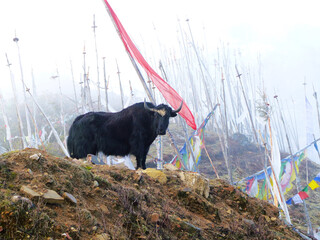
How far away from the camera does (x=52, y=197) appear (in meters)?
2.48

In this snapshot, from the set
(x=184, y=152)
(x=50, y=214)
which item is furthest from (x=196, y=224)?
(x=184, y=152)

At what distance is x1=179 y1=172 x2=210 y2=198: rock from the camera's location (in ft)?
13.4

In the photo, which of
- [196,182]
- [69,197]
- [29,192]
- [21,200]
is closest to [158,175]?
[196,182]

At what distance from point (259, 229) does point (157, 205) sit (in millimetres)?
1226

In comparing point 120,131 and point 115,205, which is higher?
point 115,205

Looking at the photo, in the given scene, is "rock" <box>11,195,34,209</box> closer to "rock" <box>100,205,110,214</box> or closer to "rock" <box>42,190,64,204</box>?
"rock" <box>42,190,64,204</box>

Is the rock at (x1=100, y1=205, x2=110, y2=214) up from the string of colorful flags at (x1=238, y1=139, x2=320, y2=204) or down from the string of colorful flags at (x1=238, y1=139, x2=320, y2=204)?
up

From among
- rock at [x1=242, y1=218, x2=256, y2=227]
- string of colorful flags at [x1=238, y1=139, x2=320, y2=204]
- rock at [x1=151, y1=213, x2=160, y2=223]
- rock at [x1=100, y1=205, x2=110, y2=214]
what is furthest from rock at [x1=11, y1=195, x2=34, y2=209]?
string of colorful flags at [x1=238, y1=139, x2=320, y2=204]

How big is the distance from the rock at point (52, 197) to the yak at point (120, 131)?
392 cm

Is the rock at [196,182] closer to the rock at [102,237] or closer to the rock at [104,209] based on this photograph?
the rock at [104,209]

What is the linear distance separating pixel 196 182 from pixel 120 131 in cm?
293

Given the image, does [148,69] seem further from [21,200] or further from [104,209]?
[21,200]

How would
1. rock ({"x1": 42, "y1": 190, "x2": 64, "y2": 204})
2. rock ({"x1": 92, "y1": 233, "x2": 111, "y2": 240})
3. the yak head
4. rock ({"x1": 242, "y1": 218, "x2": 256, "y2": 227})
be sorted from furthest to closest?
the yak head
rock ({"x1": 242, "y1": 218, "x2": 256, "y2": 227})
rock ({"x1": 42, "y1": 190, "x2": 64, "y2": 204})
rock ({"x1": 92, "y1": 233, "x2": 111, "y2": 240})

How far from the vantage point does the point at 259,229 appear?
11.9 ft
